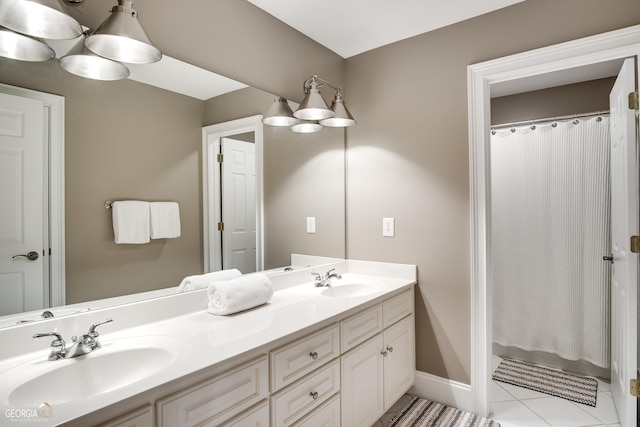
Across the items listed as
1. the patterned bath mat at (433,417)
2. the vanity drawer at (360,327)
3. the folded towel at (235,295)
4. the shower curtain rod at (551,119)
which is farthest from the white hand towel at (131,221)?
the shower curtain rod at (551,119)

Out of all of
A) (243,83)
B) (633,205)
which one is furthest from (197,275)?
(633,205)

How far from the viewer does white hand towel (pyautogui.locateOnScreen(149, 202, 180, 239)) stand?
1.54 metres

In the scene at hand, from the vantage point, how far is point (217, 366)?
3.50 feet

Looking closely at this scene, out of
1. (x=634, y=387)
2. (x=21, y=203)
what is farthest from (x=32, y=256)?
(x=634, y=387)

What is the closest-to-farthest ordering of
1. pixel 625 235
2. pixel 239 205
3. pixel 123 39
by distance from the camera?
pixel 123 39
pixel 625 235
pixel 239 205

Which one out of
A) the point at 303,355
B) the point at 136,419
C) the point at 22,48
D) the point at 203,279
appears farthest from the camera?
the point at 203,279

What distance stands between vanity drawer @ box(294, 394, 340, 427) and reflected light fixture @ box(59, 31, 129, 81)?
1.53 meters

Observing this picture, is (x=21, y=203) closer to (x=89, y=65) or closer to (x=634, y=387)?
(x=89, y=65)

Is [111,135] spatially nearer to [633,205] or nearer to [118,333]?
[118,333]

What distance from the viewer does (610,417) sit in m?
2.11

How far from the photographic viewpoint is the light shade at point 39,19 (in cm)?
106

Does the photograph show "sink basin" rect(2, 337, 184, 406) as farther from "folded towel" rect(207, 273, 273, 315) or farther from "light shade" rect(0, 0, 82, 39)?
"light shade" rect(0, 0, 82, 39)

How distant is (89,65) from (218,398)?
4.13ft

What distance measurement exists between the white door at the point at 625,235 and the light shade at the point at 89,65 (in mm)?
2352
